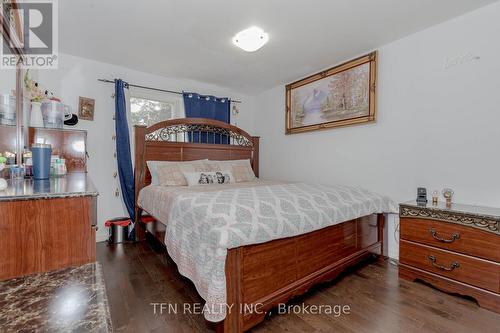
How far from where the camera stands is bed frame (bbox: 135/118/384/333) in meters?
1.46

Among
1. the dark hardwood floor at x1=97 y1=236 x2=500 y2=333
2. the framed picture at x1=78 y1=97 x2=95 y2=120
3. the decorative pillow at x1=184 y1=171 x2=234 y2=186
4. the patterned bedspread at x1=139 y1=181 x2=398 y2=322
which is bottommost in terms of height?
the dark hardwood floor at x1=97 y1=236 x2=500 y2=333

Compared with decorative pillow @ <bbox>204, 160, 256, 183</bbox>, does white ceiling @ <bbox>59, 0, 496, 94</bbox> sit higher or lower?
higher

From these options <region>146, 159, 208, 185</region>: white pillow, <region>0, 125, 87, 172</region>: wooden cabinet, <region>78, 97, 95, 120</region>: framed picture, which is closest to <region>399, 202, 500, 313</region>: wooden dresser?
<region>146, 159, 208, 185</region>: white pillow

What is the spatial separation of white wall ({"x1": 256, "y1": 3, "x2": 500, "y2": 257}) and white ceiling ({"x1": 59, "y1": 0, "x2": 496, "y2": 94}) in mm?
212

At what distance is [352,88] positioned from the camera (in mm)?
3021

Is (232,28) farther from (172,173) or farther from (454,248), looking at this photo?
(454,248)

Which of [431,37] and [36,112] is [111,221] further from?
[431,37]

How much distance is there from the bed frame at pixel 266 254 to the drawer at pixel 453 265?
1.36ft

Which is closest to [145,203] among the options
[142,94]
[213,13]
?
[142,94]

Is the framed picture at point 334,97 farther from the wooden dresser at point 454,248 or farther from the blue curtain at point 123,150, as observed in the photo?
the blue curtain at point 123,150

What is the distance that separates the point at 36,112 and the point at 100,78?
45.9 inches

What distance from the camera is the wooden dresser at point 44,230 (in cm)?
Result: 102

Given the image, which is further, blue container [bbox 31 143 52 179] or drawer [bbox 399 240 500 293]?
drawer [bbox 399 240 500 293]

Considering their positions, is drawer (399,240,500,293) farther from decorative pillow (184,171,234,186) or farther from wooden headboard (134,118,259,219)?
wooden headboard (134,118,259,219)
